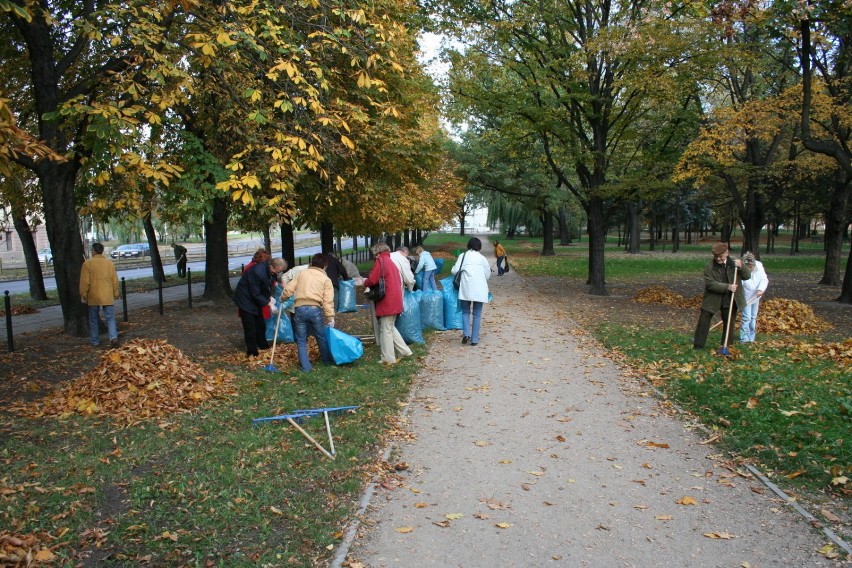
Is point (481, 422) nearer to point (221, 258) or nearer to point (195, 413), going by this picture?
point (195, 413)

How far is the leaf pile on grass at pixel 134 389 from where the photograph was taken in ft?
21.8

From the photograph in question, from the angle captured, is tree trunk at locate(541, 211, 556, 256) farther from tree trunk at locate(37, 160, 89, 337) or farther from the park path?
the park path

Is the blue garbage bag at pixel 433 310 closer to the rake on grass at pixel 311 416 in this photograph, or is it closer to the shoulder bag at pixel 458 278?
the shoulder bag at pixel 458 278

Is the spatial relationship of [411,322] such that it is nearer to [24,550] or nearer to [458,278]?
[458,278]

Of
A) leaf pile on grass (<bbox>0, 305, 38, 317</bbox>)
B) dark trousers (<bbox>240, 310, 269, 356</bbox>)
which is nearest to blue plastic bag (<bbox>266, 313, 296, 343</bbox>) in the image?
dark trousers (<bbox>240, 310, 269, 356</bbox>)

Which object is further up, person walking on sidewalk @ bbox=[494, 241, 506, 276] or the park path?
person walking on sidewalk @ bbox=[494, 241, 506, 276]

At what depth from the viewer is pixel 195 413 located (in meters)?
6.69

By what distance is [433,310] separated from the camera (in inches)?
486

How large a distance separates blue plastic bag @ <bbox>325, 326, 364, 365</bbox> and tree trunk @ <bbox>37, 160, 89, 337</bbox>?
16.1 ft

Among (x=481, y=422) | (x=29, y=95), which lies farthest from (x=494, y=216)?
(x=481, y=422)

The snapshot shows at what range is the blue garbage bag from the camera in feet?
40.3

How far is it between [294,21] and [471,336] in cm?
573

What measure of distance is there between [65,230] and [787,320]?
12864 mm

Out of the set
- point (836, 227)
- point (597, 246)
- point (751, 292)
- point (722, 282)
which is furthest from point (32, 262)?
point (836, 227)
